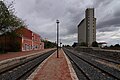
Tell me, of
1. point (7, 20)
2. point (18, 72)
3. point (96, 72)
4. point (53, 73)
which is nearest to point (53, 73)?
point (53, 73)

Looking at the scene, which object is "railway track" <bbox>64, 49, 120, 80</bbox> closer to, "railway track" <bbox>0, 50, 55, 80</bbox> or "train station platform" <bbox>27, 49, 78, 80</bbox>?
"train station platform" <bbox>27, 49, 78, 80</bbox>

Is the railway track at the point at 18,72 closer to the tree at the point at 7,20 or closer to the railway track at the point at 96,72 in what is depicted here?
the railway track at the point at 96,72

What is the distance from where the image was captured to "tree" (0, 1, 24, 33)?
43.1m

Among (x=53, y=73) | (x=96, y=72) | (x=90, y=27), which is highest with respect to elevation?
(x=90, y=27)

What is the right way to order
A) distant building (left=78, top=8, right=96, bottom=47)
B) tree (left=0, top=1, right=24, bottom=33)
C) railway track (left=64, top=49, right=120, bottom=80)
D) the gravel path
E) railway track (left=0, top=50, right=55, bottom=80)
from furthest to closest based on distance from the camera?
distant building (left=78, top=8, right=96, bottom=47) < tree (left=0, top=1, right=24, bottom=33) < railway track (left=64, top=49, right=120, bottom=80) < railway track (left=0, top=50, right=55, bottom=80) < the gravel path

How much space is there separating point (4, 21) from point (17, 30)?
5.65 metres

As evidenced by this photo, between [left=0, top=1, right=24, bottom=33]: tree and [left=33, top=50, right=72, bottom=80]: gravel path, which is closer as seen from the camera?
[left=33, top=50, right=72, bottom=80]: gravel path

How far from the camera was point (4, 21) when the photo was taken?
42719 mm

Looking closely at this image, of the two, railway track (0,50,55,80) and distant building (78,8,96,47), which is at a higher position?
distant building (78,8,96,47)

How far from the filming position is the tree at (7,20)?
43062 millimetres

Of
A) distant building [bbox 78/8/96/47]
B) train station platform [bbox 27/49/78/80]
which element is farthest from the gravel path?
distant building [bbox 78/8/96/47]

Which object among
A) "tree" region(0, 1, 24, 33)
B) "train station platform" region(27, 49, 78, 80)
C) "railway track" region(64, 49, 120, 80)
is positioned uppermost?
"tree" region(0, 1, 24, 33)

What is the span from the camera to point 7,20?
43.2 metres

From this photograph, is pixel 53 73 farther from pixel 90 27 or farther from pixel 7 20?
pixel 90 27
